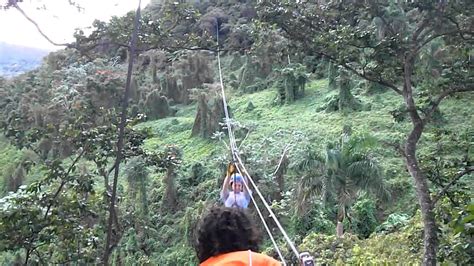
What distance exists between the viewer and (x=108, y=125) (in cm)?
329

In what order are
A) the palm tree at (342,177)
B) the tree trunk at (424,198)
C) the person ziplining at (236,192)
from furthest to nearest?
the palm tree at (342,177) → the person ziplining at (236,192) → the tree trunk at (424,198)

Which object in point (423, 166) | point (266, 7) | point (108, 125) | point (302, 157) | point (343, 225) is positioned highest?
point (266, 7)

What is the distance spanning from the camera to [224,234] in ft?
3.81

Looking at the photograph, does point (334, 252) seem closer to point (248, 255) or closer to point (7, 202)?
point (7, 202)

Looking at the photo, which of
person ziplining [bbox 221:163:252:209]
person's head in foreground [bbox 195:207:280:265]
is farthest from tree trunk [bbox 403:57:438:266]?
person's head in foreground [bbox 195:207:280:265]

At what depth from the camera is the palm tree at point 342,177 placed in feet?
22.6

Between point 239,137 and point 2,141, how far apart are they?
29.1 feet

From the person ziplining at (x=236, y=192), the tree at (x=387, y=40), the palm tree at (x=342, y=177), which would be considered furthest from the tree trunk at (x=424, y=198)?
the palm tree at (x=342, y=177)

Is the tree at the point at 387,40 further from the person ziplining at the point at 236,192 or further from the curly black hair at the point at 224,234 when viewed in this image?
the curly black hair at the point at 224,234

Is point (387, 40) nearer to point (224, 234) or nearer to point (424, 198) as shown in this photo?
point (424, 198)

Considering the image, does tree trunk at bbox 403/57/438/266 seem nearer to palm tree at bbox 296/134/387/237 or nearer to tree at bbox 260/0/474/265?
tree at bbox 260/0/474/265

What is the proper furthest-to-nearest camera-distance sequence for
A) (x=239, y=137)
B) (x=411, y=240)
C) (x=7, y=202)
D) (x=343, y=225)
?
(x=239, y=137) < (x=343, y=225) < (x=411, y=240) < (x=7, y=202)

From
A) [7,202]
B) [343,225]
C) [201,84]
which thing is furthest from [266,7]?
[201,84]

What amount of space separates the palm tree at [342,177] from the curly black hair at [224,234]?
5557 millimetres
